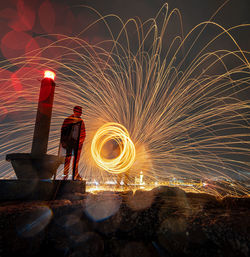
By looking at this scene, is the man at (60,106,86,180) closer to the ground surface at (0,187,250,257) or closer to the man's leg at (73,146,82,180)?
the man's leg at (73,146,82,180)

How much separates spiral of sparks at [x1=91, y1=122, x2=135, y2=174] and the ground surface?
276 inches

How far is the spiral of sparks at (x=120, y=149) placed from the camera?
11.0m

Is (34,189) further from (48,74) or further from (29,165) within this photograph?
(48,74)

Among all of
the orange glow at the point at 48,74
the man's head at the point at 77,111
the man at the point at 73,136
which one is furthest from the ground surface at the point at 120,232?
the orange glow at the point at 48,74

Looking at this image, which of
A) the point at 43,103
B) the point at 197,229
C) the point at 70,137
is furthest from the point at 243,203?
the point at 43,103

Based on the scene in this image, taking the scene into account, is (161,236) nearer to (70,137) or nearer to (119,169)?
(70,137)

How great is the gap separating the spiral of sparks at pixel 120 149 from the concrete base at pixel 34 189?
16.7ft

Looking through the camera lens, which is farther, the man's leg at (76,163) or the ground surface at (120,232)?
the man's leg at (76,163)

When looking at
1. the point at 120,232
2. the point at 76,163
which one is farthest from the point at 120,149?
the point at 120,232

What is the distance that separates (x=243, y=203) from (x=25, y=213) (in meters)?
5.55

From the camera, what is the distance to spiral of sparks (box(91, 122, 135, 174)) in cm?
1102

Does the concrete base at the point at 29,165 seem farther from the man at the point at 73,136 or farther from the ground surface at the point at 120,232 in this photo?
the ground surface at the point at 120,232

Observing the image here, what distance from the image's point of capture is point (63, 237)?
3.34 m

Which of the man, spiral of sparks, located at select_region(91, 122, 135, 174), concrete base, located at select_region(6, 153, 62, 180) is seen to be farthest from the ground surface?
spiral of sparks, located at select_region(91, 122, 135, 174)
